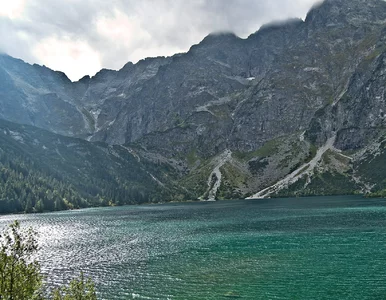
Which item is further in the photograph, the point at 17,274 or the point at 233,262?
the point at 233,262

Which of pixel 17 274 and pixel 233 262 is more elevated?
pixel 17 274

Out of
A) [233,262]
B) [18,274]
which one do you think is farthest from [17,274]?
[233,262]

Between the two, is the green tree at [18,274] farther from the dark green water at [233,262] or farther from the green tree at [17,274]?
the dark green water at [233,262]

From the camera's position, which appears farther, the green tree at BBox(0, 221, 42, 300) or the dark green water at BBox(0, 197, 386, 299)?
the dark green water at BBox(0, 197, 386, 299)

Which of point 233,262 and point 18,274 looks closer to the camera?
point 18,274

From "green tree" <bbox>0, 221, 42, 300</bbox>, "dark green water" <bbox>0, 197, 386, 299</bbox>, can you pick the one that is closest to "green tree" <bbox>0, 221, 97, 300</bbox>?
"green tree" <bbox>0, 221, 42, 300</bbox>

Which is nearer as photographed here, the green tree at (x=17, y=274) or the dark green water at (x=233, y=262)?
the green tree at (x=17, y=274)

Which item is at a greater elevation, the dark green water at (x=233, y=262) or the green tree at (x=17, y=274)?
the green tree at (x=17, y=274)

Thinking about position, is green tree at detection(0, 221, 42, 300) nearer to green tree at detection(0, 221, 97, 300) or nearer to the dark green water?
green tree at detection(0, 221, 97, 300)

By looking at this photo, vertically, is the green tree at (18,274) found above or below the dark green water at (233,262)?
above

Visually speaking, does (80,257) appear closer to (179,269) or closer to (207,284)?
(179,269)

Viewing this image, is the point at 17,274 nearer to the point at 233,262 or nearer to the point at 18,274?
the point at 18,274

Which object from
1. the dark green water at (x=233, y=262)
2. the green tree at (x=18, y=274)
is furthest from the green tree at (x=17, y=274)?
the dark green water at (x=233, y=262)

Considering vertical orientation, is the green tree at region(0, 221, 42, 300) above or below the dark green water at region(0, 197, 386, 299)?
above
